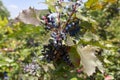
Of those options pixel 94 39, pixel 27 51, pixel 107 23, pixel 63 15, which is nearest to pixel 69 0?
pixel 63 15

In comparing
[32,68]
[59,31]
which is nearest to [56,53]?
[59,31]

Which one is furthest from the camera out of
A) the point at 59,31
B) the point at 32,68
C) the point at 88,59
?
the point at 32,68

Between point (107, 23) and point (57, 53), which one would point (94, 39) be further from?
point (107, 23)

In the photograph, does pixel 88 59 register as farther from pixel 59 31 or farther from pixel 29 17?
pixel 29 17

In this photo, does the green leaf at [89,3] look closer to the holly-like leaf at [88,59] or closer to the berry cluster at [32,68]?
the holly-like leaf at [88,59]

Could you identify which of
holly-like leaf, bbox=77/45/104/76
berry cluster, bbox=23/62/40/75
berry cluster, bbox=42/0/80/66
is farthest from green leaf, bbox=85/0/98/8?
berry cluster, bbox=23/62/40/75

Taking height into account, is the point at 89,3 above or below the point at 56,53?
above
